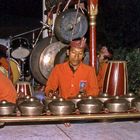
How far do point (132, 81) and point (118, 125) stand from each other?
3896 millimetres

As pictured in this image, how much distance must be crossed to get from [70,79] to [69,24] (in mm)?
1248

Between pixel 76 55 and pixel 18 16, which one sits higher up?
pixel 18 16

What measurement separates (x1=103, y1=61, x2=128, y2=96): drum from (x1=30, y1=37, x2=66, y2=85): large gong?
4.73ft

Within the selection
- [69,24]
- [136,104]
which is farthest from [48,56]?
[136,104]

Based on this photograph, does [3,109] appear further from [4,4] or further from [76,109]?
[4,4]

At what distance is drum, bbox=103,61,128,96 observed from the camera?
4.42 m

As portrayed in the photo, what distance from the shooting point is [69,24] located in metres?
5.51

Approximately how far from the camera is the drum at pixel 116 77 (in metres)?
4.42

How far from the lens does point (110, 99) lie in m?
2.95

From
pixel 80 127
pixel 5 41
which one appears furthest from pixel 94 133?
pixel 5 41

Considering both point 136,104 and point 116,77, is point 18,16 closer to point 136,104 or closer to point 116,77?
point 116,77

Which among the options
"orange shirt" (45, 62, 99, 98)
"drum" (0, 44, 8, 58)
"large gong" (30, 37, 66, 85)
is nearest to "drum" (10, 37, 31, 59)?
"drum" (0, 44, 8, 58)

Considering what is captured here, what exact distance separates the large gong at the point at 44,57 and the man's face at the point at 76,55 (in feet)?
5.45

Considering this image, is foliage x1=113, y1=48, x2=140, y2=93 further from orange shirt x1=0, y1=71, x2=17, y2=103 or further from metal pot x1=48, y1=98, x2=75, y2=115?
metal pot x1=48, y1=98, x2=75, y2=115
